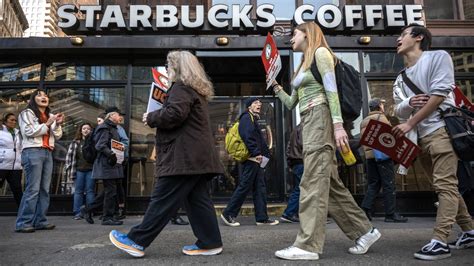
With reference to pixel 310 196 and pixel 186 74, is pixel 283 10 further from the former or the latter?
pixel 310 196

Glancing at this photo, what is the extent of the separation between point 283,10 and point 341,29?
6.13ft

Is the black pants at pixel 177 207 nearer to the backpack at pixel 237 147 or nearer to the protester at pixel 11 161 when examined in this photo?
the backpack at pixel 237 147

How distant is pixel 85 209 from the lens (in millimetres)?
6699

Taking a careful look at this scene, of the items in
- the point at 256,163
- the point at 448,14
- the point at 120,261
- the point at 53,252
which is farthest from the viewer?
the point at 448,14

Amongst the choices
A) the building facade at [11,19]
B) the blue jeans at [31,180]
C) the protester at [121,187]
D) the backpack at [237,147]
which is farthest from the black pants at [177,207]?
the building facade at [11,19]

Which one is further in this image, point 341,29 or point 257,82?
point 257,82

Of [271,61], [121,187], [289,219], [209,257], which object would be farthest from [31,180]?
[289,219]

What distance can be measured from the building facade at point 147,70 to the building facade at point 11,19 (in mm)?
56572

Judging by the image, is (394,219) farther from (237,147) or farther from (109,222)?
(109,222)

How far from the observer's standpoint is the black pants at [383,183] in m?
6.27

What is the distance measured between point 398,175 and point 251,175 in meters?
3.59

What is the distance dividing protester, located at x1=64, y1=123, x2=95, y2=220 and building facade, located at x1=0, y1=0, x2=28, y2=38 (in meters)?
57.6

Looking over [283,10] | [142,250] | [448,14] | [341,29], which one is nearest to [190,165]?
[142,250]

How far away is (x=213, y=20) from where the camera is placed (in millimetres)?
8086
